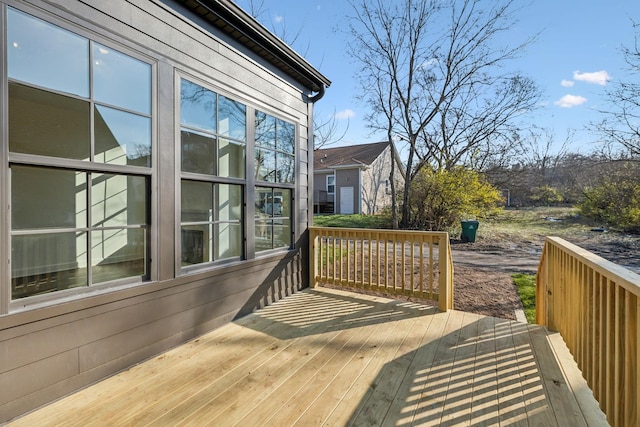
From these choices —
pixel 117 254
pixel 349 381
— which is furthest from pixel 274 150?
pixel 349 381

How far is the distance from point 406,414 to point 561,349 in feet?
5.66

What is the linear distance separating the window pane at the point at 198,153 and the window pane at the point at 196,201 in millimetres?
140

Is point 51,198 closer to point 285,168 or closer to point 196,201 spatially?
point 196,201

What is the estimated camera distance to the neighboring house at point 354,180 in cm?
1698

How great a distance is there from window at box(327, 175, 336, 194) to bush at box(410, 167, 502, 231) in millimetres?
7148

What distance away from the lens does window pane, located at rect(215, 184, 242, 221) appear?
9.83 ft

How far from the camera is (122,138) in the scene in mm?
2195

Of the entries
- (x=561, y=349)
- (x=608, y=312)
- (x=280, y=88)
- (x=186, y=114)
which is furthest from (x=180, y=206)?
(x=561, y=349)

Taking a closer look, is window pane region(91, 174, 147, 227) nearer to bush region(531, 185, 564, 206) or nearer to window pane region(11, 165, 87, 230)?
window pane region(11, 165, 87, 230)

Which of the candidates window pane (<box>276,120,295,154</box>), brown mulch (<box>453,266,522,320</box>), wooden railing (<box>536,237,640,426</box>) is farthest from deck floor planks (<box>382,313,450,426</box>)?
window pane (<box>276,120,295,154</box>)

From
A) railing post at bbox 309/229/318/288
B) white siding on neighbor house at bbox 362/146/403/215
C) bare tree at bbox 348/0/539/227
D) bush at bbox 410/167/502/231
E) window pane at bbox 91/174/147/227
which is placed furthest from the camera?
white siding on neighbor house at bbox 362/146/403/215

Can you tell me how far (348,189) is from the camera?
675 inches

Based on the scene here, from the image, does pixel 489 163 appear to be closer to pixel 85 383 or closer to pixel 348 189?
pixel 348 189

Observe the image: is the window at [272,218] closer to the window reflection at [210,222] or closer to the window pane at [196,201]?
the window reflection at [210,222]
